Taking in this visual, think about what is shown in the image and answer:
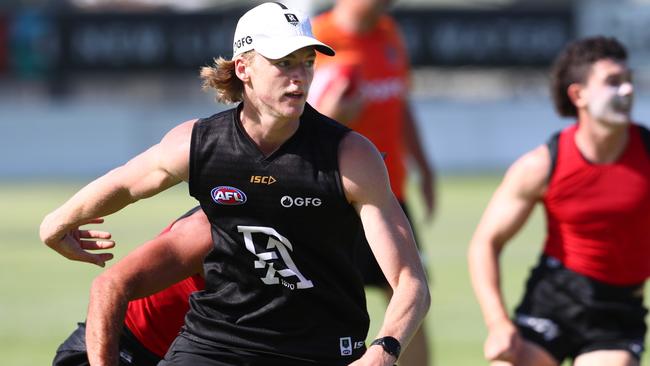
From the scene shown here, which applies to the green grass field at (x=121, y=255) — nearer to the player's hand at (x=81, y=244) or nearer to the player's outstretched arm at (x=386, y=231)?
the player's hand at (x=81, y=244)

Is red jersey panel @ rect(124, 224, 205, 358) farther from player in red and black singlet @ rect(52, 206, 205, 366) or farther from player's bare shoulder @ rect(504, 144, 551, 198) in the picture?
player's bare shoulder @ rect(504, 144, 551, 198)

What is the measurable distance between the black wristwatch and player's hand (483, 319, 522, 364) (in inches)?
60.2

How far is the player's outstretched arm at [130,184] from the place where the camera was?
5406 millimetres

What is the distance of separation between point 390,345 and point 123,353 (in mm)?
1315

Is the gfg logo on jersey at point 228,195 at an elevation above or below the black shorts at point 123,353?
above

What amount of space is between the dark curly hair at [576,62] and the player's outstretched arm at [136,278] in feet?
7.85

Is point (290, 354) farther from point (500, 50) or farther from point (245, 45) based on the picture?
point (500, 50)

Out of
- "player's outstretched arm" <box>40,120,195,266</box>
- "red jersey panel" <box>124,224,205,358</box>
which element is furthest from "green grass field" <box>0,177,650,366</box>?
"player's outstretched arm" <box>40,120,195,266</box>

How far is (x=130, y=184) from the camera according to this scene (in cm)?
554

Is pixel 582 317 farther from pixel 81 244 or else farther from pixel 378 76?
pixel 378 76

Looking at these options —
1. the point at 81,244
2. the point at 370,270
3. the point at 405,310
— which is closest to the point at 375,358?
the point at 405,310

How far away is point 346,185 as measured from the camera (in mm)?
5227

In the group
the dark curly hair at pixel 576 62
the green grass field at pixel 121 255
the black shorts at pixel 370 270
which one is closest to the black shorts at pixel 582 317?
the dark curly hair at pixel 576 62

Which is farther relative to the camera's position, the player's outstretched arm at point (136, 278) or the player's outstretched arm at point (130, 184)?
the player's outstretched arm at point (136, 278)
